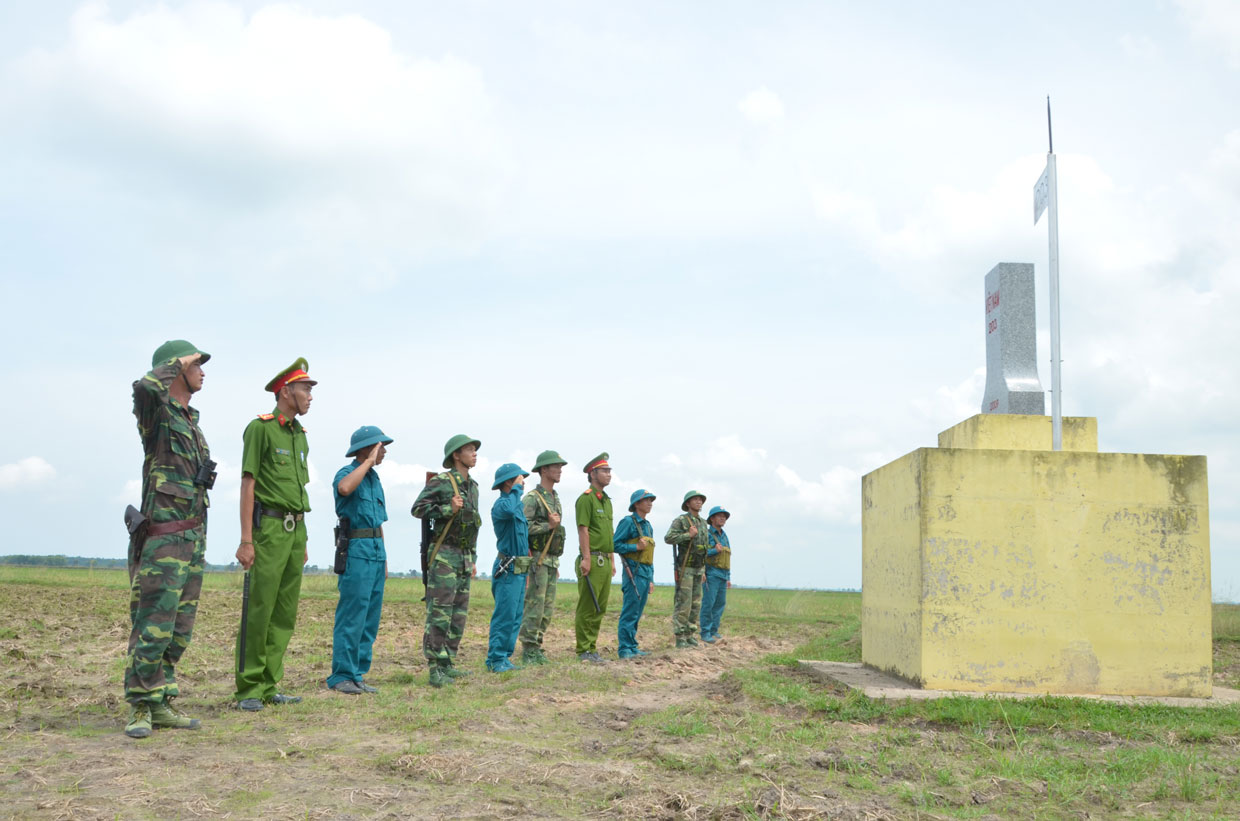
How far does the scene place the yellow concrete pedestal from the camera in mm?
6949

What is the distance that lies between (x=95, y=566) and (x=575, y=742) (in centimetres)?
3156

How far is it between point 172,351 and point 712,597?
9.24 meters

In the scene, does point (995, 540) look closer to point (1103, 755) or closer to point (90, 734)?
point (1103, 755)

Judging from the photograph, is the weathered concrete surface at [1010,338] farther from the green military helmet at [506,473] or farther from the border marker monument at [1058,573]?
the green military helmet at [506,473]

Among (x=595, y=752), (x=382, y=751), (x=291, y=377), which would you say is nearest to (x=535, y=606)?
(x=291, y=377)

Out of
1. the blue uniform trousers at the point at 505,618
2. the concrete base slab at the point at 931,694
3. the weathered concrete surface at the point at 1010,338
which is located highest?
the weathered concrete surface at the point at 1010,338

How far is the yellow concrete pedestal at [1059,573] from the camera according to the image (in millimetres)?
6949

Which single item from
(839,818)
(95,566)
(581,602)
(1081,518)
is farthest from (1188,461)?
(95,566)

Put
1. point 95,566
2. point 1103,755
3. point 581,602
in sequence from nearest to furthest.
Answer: point 1103,755
point 581,602
point 95,566

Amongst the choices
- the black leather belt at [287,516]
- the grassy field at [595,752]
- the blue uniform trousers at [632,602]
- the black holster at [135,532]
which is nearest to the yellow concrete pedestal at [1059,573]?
the grassy field at [595,752]

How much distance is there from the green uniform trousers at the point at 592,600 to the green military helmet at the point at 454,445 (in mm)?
2189

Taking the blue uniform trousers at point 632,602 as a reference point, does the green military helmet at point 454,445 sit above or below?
above

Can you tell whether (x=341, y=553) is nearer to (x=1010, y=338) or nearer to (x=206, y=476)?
(x=206, y=476)

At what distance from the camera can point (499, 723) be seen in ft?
18.6
